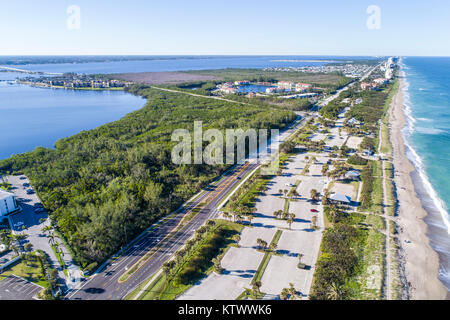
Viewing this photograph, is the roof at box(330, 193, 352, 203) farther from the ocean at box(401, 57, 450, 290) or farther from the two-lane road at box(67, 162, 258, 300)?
the two-lane road at box(67, 162, 258, 300)

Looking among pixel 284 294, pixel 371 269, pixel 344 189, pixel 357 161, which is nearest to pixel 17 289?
pixel 284 294

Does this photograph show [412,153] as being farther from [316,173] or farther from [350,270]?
[350,270]

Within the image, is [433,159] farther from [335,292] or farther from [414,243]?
[335,292]

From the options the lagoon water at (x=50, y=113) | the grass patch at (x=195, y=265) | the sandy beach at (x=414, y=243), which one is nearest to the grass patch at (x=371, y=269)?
the sandy beach at (x=414, y=243)

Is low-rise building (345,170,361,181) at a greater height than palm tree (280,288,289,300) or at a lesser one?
greater

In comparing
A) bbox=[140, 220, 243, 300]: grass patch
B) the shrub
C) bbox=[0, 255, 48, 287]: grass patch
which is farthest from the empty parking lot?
the shrub
